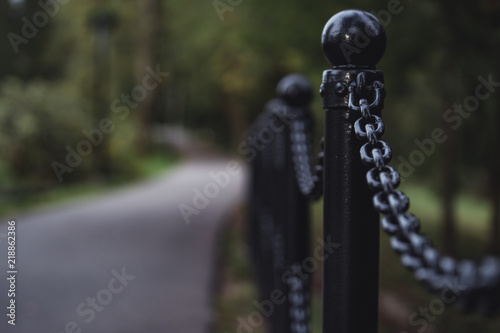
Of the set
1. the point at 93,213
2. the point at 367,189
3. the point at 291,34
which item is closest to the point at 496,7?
the point at 291,34

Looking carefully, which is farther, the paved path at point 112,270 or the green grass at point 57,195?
the green grass at point 57,195

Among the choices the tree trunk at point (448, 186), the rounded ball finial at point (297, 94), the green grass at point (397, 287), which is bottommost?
the green grass at point (397, 287)

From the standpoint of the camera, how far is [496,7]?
5.02 meters

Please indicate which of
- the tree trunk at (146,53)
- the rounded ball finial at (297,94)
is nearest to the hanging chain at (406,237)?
the rounded ball finial at (297,94)

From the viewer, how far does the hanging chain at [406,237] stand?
3.06 ft

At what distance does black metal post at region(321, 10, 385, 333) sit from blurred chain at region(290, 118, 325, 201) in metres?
0.33

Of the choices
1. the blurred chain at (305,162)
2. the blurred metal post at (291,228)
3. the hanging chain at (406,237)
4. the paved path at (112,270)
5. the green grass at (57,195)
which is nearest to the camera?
the hanging chain at (406,237)

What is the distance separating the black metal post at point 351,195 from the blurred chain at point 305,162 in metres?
0.33

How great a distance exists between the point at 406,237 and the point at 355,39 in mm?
500

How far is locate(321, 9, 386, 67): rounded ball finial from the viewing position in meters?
1.37

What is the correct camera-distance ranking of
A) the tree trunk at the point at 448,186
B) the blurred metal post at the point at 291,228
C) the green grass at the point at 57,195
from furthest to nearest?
1. the green grass at the point at 57,195
2. the tree trunk at the point at 448,186
3. the blurred metal post at the point at 291,228

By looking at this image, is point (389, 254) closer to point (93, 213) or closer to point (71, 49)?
point (93, 213)

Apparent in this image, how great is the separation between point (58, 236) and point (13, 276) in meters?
2.80

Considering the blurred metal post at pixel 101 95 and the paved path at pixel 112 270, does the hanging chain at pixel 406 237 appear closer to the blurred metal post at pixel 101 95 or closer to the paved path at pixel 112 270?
the paved path at pixel 112 270
